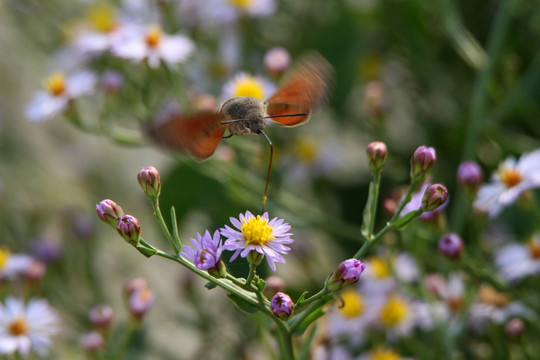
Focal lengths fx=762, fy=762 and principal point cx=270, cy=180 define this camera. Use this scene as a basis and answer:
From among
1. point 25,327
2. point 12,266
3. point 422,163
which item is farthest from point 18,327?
point 422,163

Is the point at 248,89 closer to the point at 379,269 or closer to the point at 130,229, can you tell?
the point at 379,269

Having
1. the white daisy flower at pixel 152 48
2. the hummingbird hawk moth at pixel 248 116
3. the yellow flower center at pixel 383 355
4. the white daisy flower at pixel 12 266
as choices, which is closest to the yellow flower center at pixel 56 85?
the white daisy flower at pixel 152 48

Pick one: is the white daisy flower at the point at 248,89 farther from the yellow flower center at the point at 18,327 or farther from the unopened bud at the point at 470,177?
the yellow flower center at the point at 18,327

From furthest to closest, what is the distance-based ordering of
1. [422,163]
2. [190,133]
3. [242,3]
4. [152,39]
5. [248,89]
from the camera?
1. [242,3]
2. [152,39]
3. [248,89]
4. [422,163]
5. [190,133]

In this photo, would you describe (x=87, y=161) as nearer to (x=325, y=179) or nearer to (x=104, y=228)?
(x=104, y=228)

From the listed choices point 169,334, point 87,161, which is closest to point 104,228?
point 169,334

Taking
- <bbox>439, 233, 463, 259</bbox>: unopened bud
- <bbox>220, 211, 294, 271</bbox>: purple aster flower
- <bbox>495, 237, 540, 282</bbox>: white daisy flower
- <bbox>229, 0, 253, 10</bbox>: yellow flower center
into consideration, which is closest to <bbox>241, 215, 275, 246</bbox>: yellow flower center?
<bbox>220, 211, 294, 271</bbox>: purple aster flower
